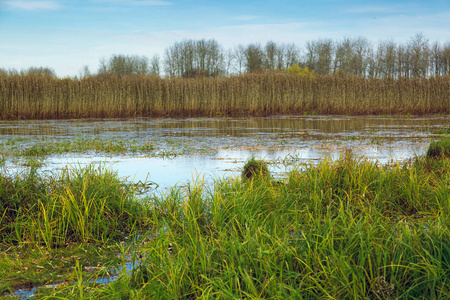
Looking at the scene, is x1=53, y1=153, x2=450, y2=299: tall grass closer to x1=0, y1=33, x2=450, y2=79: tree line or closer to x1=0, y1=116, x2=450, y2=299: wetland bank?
x1=0, y1=116, x2=450, y2=299: wetland bank

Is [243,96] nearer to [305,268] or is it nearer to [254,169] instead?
[254,169]

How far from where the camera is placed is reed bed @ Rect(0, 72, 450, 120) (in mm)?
22953

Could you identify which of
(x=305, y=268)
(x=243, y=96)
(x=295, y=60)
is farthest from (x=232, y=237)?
(x=295, y=60)

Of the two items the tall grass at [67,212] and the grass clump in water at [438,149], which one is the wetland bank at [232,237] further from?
the grass clump in water at [438,149]

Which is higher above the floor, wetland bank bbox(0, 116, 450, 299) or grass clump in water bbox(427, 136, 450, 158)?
grass clump in water bbox(427, 136, 450, 158)

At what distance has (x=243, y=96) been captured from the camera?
2414 centimetres

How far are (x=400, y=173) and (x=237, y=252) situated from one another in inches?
110

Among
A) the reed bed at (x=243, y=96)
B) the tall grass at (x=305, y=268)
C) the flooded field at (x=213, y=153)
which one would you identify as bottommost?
the tall grass at (x=305, y=268)

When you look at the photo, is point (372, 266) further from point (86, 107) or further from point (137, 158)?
point (86, 107)

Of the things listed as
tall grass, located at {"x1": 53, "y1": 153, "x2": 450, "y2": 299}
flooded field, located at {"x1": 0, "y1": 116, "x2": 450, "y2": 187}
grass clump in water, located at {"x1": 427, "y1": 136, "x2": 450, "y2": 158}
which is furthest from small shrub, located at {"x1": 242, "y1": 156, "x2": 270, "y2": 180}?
grass clump in water, located at {"x1": 427, "y1": 136, "x2": 450, "y2": 158}

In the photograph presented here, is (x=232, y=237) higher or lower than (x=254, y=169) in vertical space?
lower

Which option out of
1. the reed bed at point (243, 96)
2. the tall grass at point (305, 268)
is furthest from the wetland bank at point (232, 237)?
the reed bed at point (243, 96)

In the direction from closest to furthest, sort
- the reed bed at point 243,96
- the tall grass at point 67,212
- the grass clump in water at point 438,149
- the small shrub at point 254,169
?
1. the tall grass at point 67,212
2. the small shrub at point 254,169
3. the grass clump in water at point 438,149
4. the reed bed at point 243,96

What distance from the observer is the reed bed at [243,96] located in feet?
75.3
